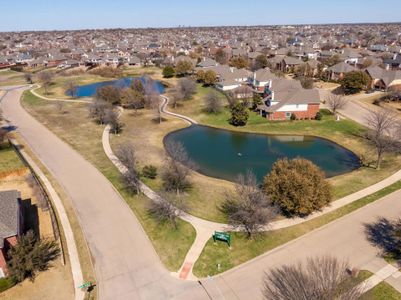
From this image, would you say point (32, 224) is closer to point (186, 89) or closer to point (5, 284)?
point (5, 284)

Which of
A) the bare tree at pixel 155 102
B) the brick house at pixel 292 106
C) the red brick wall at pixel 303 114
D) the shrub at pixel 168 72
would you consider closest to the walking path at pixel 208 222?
the red brick wall at pixel 303 114

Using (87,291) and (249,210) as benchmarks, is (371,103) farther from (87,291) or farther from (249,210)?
(87,291)

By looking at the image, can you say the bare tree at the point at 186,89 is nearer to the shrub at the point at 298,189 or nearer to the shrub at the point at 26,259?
the shrub at the point at 298,189

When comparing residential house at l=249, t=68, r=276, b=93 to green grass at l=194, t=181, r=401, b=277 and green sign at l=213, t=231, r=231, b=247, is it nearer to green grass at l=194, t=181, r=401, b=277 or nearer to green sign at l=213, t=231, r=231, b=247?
green grass at l=194, t=181, r=401, b=277

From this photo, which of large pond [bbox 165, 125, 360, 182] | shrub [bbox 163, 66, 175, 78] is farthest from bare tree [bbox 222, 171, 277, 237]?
shrub [bbox 163, 66, 175, 78]

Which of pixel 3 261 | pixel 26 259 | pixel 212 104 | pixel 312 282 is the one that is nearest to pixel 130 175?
pixel 26 259

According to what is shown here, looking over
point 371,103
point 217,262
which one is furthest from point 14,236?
point 371,103
